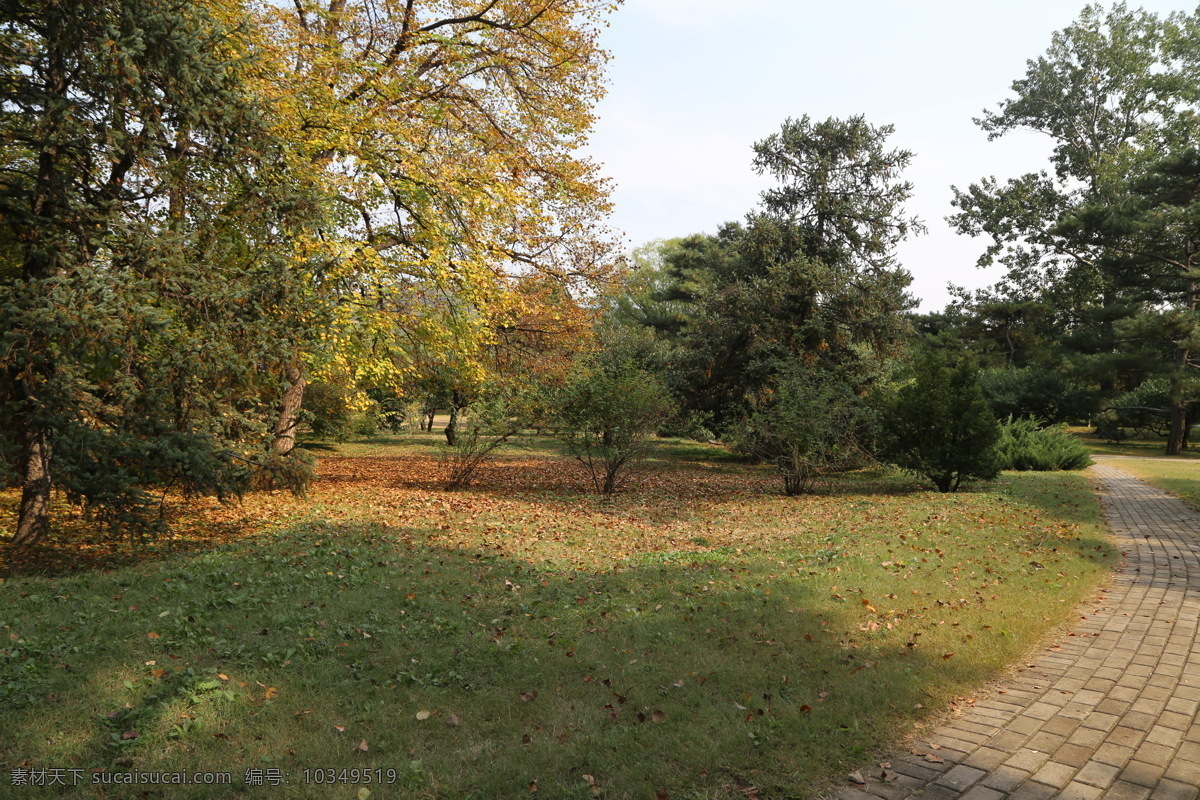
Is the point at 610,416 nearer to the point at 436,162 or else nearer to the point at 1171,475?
the point at 436,162

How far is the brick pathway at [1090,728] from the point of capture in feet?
10.4

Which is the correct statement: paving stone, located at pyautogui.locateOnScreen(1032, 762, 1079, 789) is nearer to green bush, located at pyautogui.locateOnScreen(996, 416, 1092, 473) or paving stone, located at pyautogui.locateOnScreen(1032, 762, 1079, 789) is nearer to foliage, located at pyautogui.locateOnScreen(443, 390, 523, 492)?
foliage, located at pyautogui.locateOnScreen(443, 390, 523, 492)

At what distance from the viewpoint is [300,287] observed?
25.6 feet

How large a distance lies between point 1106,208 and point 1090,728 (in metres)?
32.4

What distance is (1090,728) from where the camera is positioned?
3.79 meters

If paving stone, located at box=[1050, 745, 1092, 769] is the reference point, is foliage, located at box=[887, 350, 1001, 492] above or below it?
above

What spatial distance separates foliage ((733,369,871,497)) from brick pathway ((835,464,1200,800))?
705cm

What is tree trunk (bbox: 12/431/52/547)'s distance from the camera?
689cm

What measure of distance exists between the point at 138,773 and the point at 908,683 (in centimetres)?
440

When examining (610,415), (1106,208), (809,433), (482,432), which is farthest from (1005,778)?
(1106,208)

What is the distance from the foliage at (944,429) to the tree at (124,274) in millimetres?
11816

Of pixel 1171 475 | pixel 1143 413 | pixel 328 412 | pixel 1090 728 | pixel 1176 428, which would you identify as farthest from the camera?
pixel 1143 413

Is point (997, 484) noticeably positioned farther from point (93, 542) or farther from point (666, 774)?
point (93, 542)

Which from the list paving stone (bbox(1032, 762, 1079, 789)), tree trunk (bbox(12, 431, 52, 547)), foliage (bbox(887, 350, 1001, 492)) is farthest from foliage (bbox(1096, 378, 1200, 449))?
tree trunk (bbox(12, 431, 52, 547))
